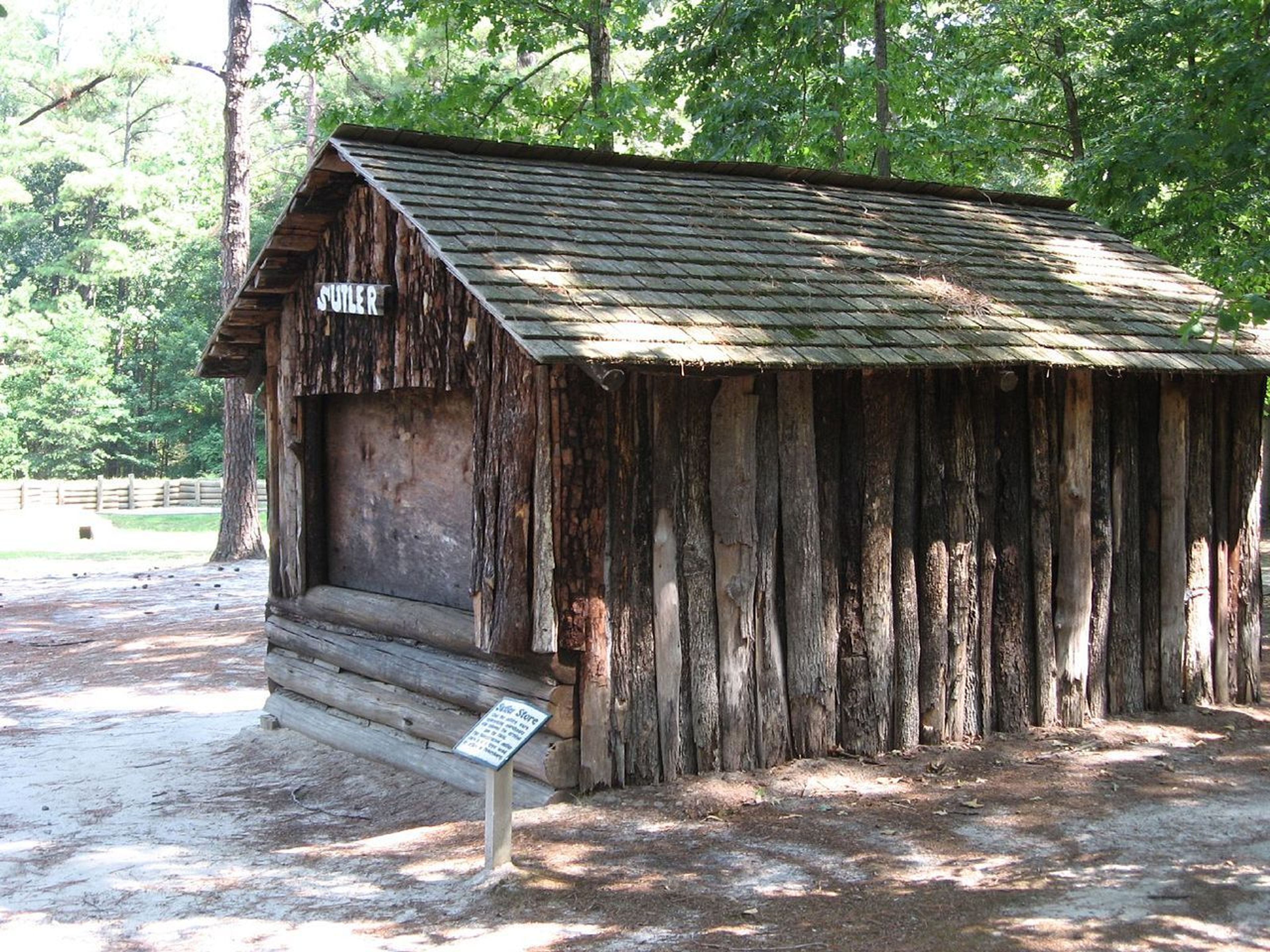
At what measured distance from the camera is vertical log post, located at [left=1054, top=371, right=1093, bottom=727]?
8477mm

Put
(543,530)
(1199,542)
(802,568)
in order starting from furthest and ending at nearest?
(1199,542)
(802,568)
(543,530)

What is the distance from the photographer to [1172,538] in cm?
891

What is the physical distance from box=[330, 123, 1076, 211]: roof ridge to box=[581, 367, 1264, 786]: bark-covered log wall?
2.37 metres

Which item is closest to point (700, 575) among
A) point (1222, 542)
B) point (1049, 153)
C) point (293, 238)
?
point (293, 238)

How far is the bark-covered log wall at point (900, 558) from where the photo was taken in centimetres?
707

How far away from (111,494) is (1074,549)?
3324 cm

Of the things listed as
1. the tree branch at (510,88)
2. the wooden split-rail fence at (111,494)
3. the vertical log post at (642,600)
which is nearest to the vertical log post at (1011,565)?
the vertical log post at (642,600)

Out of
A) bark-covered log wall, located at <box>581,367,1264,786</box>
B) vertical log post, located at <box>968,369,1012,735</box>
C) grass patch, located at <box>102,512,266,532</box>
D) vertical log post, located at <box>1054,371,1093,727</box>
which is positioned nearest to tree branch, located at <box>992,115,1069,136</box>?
bark-covered log wall, located at <box>581,367,1264,786</box>

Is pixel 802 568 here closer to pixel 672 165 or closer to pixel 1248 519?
pixel 672 165

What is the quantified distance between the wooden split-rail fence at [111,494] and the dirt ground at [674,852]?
91.1ft

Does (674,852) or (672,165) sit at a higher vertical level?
(672,165)

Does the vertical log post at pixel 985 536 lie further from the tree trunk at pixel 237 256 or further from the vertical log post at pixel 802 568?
the tree trunk at pixel 237 256

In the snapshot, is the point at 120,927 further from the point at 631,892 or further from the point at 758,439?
the point at 758,439

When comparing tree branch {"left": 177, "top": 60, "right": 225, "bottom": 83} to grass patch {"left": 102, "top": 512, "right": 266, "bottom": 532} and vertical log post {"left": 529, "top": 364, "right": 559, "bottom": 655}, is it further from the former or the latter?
vertical log post {"left": 529, "top": 364, "right": 559, "bottom": 655}
